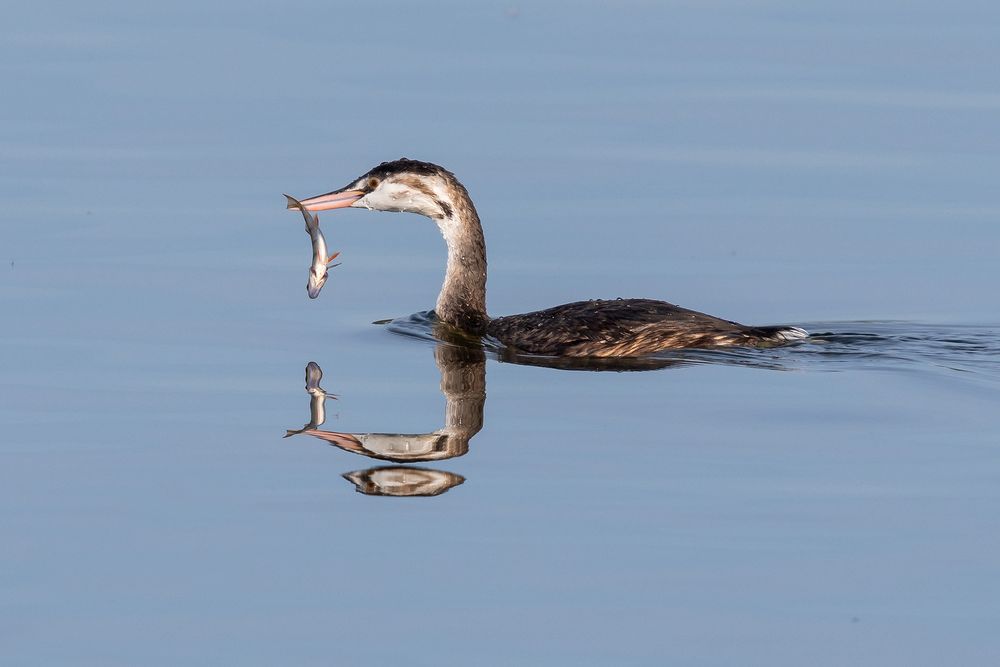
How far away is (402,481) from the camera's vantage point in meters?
8.52

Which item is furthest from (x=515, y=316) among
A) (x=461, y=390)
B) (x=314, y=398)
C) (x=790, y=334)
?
(x=314, y=398)

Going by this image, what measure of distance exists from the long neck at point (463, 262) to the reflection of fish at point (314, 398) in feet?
5.74

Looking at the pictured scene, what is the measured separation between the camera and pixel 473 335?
1220cm

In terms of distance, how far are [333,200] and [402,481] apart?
4.15m

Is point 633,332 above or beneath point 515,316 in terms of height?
beneath

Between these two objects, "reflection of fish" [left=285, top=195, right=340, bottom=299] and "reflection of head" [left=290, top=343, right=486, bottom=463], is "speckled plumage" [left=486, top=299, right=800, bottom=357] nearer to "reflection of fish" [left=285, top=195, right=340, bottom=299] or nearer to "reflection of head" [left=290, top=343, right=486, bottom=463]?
"reflection of head" [left=290, top=343, right=486, bottom=463]

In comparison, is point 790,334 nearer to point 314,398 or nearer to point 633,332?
point 633,332

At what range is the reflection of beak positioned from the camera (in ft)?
39.8

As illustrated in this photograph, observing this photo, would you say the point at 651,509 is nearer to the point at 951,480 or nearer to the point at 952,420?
the point at 951,480

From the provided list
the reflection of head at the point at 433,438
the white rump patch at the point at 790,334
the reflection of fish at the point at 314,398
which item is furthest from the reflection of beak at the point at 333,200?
the white rump patch at the point at 790,334

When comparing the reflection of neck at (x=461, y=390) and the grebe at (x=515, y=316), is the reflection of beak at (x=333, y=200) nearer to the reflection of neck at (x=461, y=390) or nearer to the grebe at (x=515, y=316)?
the grebe at (x=515, y=316)

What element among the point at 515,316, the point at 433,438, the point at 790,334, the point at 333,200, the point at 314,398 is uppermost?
the point at 333,200

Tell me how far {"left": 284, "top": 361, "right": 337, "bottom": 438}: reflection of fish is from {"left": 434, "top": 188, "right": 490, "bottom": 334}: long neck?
68.9 inches

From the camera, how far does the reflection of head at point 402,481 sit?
8336 mm
